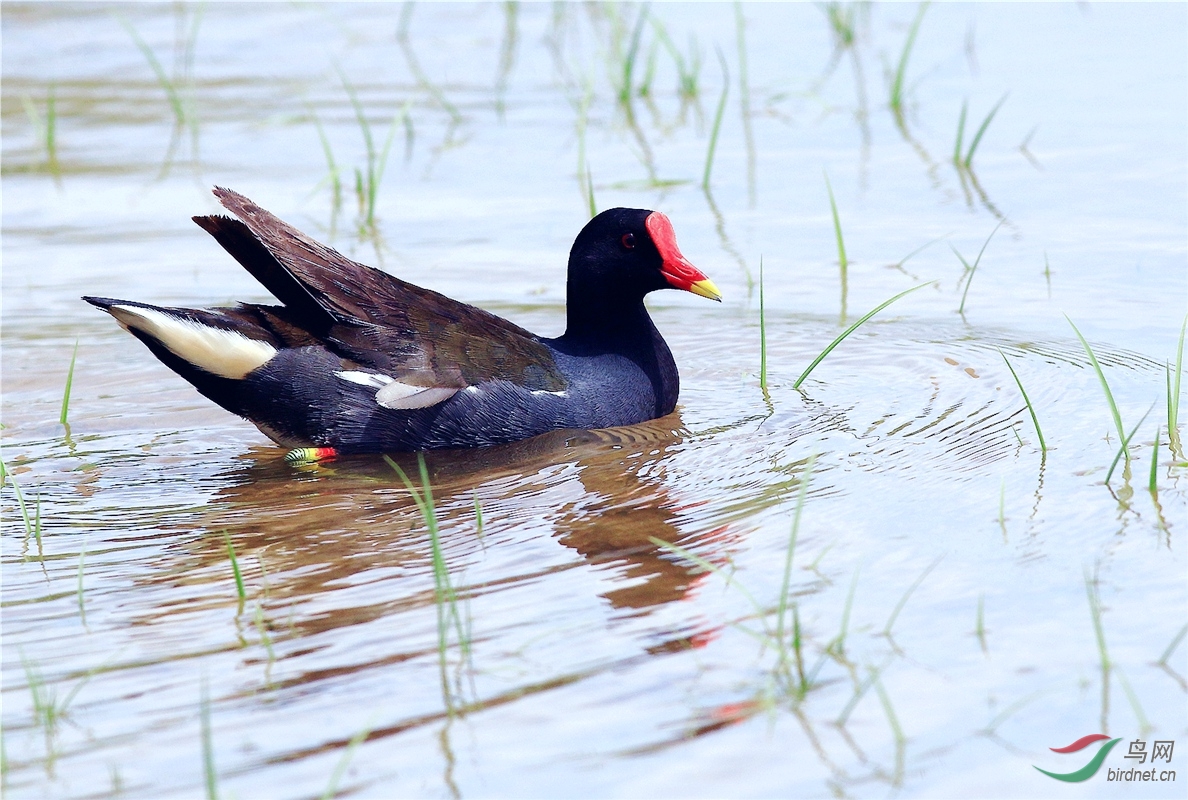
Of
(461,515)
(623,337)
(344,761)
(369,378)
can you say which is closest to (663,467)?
Answer: (461,515)

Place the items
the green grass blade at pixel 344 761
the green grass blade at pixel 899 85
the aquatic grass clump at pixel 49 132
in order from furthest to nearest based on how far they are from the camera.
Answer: the green grass blade at pixel 899 85, the aquatic grass clump at pixel 49 132, the green grass blade at pixel 344 761

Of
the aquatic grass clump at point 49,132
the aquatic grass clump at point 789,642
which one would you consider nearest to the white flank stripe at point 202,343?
the aquatic grass clump at point 789,642

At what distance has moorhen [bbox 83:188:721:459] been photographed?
4566 millimetres

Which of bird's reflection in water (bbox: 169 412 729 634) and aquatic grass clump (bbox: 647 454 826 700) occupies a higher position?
bird's reflection in water (bbox: 169 412 729 634)

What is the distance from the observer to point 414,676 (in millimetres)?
2922

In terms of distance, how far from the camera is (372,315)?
4641mm

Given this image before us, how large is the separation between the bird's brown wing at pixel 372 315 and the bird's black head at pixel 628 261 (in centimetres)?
49

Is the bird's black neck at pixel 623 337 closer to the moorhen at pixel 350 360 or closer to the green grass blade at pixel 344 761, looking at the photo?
the moorhen at pixel 350 360

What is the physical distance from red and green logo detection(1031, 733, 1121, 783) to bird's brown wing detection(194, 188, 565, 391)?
7.94 feet

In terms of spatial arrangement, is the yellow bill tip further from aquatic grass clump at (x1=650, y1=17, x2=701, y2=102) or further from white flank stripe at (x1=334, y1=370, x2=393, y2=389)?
aquatic grass clump at (x1=650, y1=17, x2=701, y2=102)

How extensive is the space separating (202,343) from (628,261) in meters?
1.47

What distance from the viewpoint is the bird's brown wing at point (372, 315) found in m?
4.57

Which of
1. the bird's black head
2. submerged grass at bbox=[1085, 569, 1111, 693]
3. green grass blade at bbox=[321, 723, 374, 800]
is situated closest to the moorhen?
the bird's black head

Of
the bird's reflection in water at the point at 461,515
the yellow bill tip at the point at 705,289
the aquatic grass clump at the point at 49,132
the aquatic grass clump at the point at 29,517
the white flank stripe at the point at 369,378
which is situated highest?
the aquatic grass clump at the point at 49,132
